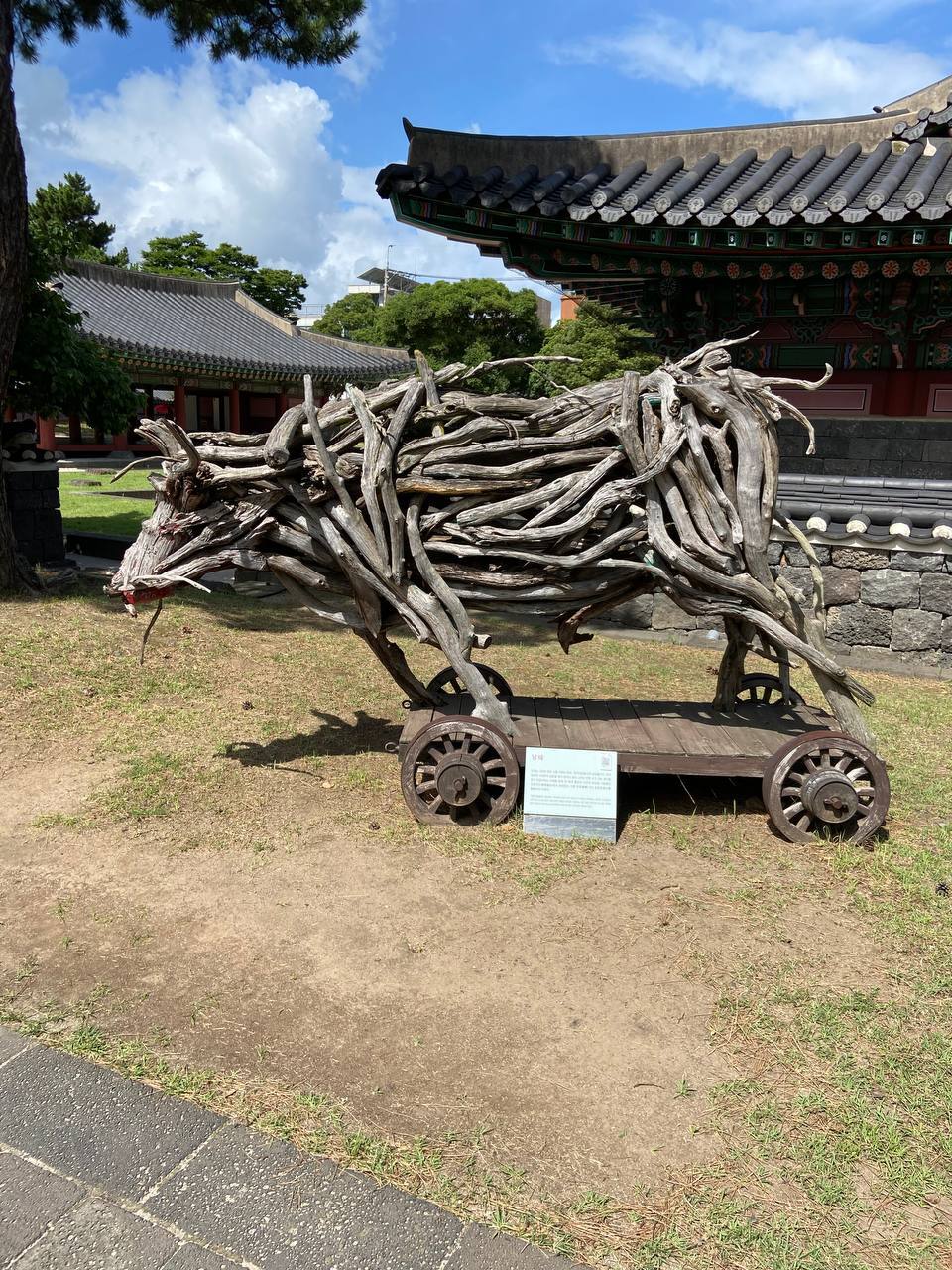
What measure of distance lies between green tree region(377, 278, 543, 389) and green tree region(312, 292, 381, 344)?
23.3 ft

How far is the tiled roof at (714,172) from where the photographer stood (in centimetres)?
764

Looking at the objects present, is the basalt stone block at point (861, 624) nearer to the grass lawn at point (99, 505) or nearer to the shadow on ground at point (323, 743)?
the shadow on ground at point (323, 743)

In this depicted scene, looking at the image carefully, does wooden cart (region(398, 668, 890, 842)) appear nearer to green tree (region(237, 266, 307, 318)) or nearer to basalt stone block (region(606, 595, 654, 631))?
basalt stone block (region(606, 595, 654, 631))

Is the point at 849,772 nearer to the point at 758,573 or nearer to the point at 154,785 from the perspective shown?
the point at 758,573

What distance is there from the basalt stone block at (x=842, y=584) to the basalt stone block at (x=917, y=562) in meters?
0.38

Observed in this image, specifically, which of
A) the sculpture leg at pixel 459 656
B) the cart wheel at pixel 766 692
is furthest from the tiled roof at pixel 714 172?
the sculpture leg at pixel 459 656

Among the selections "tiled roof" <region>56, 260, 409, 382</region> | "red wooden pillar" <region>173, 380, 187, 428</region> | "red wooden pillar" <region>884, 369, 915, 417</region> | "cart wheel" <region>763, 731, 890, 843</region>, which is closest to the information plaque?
"cart wheel" <region>763, 731, 890, 843</region>

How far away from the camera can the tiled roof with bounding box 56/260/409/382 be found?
27.5m

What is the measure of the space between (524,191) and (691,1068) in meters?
7.61

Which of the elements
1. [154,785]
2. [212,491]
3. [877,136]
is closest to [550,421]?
[212,491]

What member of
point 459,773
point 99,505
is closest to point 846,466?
point 459,773

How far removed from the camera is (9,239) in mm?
9125

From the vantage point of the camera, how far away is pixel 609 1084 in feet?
10.4

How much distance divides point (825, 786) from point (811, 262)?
575 centimetres
